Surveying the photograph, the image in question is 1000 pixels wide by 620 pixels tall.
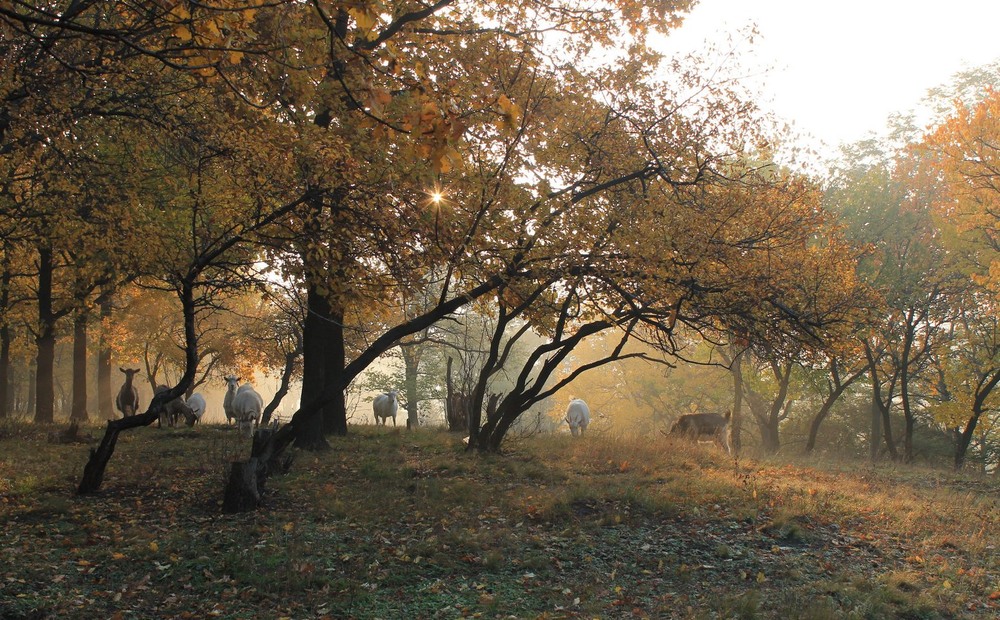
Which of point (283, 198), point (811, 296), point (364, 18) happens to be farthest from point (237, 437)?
point (364, 18)

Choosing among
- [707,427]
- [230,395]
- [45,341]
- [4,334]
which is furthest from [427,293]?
[4,334]

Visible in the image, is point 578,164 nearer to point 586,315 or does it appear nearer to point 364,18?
point 586,315

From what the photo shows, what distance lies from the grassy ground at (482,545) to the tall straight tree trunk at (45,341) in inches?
440

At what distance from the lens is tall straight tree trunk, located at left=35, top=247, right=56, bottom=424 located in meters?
24.1

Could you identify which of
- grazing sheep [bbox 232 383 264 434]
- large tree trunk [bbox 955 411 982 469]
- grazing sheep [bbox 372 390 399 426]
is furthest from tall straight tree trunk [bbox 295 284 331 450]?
large tree trunk [bbox 955 411 982 469]

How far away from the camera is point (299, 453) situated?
1523 cm

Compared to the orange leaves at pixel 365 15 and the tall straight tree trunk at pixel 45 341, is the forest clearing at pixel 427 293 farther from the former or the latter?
the tall straight tree trunk at pixel 45 341

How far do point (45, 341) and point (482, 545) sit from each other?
72.8 ft

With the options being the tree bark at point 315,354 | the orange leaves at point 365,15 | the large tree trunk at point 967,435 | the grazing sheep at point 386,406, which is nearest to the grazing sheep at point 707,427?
the large tree trunk at point 967,435

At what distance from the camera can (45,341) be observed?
82.1ft

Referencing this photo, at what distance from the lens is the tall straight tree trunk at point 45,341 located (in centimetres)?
2412

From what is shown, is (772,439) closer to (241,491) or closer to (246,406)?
(246,406)

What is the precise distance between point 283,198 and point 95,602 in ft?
20.2

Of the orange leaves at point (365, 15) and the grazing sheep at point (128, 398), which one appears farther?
the grazing sheep at point (128, 398)
